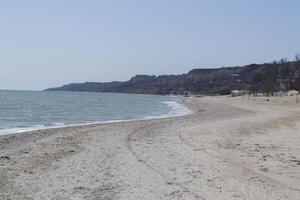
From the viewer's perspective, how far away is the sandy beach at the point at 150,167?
10289 millimetres

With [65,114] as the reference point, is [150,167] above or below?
above

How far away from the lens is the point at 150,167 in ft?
43.2

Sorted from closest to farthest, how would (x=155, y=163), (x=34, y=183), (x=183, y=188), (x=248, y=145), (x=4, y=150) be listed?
(x=183, y=188), (x=34, y=183), (x=155, y=163), (x=4, y=150), (x=248, y=145)

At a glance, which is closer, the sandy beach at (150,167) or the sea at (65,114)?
the sandy beach at (150,167)

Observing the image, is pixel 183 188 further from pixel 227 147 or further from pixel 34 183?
pixel 227 147

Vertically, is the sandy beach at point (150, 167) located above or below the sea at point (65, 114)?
above

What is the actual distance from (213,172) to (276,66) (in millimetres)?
121017

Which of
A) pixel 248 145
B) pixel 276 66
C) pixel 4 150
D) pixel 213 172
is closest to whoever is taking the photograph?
pixel 213 172

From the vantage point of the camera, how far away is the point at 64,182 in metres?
11.3

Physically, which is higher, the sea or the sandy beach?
the sandy beach

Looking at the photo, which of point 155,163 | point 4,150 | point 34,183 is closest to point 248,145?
point 155,163

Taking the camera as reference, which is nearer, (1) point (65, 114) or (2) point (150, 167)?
(2) point (150, 167)

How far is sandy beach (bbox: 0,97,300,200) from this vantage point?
405 inches

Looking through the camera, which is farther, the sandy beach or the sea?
the sea
